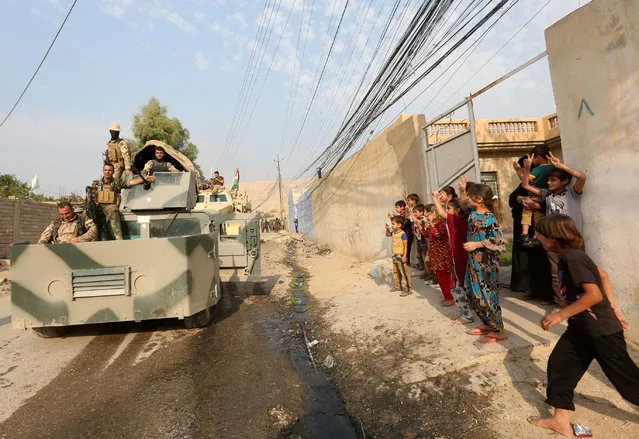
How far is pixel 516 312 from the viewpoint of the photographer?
13.1 feet

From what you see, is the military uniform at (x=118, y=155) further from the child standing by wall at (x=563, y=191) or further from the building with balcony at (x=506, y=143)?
the building with balcony at (x=506, y=143)

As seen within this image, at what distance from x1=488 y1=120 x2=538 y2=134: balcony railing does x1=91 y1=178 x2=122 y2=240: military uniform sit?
1214 cm

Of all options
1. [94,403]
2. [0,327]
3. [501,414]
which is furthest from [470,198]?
[0,327]

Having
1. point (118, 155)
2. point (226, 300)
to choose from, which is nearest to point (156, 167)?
point (118, 155)

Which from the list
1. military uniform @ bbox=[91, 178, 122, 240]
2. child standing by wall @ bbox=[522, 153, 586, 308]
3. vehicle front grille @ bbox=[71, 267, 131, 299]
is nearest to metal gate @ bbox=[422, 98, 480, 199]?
child standing by wall @ bbox=[522, 153, 586, 308]

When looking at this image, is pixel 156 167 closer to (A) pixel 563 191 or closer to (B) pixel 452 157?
(B) pixel 452 157

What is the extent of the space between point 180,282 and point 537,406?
11.8 ft

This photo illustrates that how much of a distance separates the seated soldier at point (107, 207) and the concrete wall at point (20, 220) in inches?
309

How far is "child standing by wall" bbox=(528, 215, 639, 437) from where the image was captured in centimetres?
195

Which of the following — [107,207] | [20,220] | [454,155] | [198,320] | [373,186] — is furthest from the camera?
[20,220]

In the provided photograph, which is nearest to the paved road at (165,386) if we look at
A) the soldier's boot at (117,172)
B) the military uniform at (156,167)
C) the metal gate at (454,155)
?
the soldier's boot at (117,172)

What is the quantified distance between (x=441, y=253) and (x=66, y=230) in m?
4.92

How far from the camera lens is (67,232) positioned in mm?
4930

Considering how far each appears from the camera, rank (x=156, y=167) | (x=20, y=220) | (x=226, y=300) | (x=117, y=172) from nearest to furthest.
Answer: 1. (x=117, y=172)
2. (x=226, y=300)
3. (x=156, y=167)
4. (x=20, y=220)
